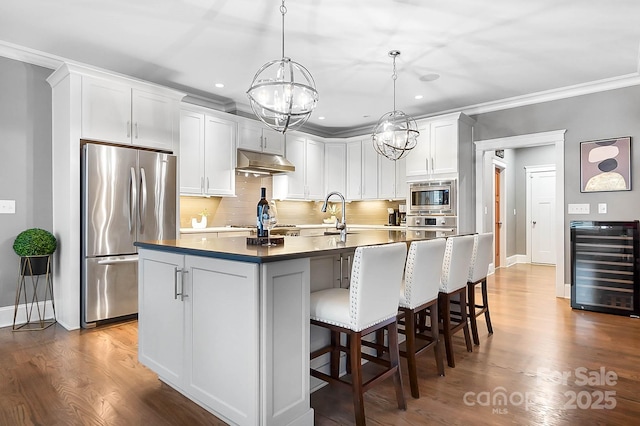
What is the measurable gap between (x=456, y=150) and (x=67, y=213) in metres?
4.78

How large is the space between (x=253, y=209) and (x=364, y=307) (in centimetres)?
433

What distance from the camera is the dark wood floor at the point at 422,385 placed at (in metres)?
2.03

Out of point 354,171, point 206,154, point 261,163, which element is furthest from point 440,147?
point 206,154

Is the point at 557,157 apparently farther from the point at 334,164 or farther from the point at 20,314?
the point at 20,314

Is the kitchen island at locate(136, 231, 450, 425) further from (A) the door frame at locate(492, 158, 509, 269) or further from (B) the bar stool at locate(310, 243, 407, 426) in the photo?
(A) the door frame at locate(492, 158, 509, 269)

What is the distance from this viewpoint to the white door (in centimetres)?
789

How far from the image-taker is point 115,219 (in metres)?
3.73

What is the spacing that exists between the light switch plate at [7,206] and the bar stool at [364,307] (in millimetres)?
3267

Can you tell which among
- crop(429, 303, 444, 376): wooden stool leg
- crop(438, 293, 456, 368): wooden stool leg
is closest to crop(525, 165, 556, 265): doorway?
crop(438, 293, 456, 368): wooden stool leg

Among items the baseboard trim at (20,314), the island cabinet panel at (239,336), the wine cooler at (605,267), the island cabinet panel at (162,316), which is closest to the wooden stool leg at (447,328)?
the island cabinet panel at (239,336)

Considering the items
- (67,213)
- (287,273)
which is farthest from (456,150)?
(67,213)

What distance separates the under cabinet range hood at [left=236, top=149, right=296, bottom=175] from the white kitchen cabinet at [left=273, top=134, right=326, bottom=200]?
1.19ft

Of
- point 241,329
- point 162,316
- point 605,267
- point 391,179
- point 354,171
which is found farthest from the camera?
point 354,171

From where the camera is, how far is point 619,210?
4.50 metres
